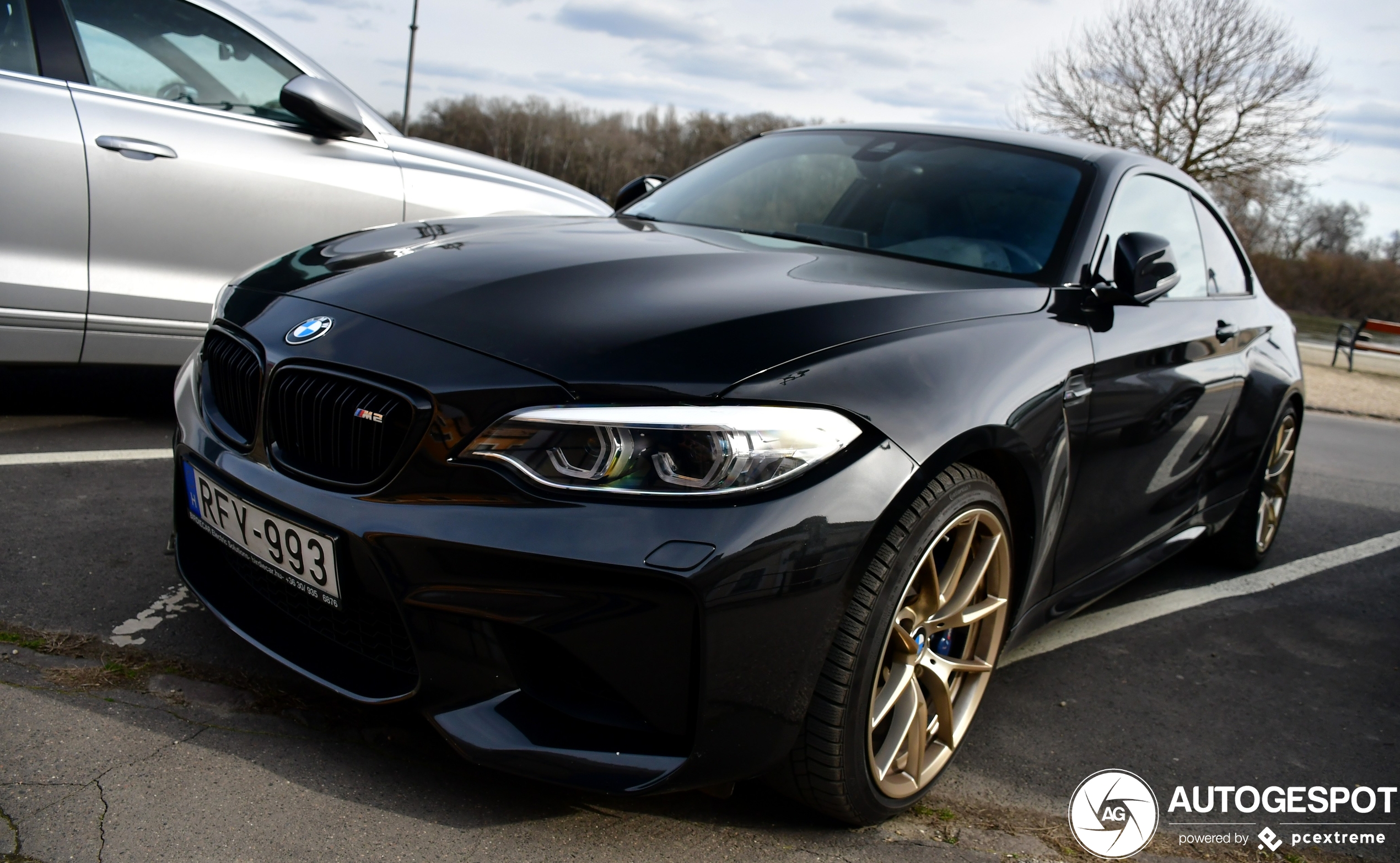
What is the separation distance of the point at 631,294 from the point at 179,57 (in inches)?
115

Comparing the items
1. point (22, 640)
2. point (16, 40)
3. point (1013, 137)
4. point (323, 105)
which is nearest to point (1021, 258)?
point (1013, 137)

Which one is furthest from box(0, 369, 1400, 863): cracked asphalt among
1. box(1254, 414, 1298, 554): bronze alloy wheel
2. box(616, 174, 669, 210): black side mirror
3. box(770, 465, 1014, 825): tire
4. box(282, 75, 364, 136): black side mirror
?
box(616, 174, 669, 210): black side mirror

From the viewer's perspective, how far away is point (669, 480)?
5.60 ft

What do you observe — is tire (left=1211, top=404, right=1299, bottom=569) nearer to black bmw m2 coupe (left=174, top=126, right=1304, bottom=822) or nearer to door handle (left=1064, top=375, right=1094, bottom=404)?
black bmw m2 coupe (left=174, top=126, right=1304, bottom=822)

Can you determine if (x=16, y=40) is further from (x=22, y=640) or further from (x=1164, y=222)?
(x=1164, y=222)

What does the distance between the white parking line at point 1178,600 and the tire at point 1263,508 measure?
0.11 meters

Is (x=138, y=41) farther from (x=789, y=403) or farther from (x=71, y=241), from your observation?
(x=789, y=403)

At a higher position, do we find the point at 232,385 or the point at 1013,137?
the point at 1013,137

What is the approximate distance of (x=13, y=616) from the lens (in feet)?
8.11

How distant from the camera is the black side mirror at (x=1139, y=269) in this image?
9.02ft

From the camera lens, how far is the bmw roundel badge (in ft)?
6.76

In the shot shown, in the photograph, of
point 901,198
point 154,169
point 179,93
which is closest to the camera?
point 901,198

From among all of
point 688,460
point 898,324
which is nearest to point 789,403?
point 688,460

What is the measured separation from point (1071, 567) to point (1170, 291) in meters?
1.05
